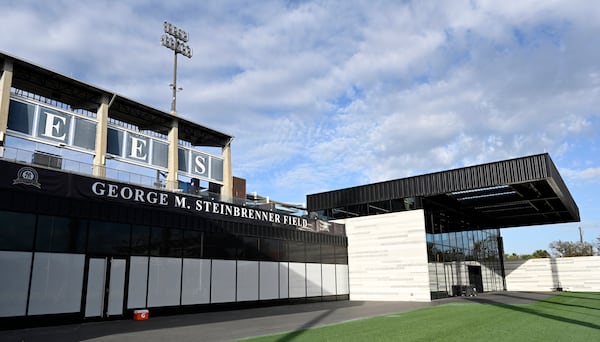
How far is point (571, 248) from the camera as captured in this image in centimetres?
7719

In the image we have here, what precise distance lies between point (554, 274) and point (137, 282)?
4340cm

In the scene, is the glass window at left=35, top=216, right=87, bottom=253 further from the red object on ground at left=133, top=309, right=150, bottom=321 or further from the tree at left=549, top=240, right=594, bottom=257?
the tree at left=549, top=240, right=594, bottom=257

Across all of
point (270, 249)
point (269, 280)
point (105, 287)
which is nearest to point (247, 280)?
point (269, 280)

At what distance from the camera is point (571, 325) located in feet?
45.3

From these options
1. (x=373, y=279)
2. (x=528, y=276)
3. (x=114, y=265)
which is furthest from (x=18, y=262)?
(x=528, y=276)

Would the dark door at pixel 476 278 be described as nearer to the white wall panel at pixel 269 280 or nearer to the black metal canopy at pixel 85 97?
the white wall panel at pixel 269 280

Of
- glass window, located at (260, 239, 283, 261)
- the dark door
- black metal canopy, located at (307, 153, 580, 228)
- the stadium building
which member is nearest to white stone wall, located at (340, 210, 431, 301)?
the stadium building

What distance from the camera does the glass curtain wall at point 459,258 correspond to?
1211 inches

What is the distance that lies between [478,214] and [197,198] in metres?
29.4

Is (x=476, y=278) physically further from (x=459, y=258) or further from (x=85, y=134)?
(x=85, y=134)

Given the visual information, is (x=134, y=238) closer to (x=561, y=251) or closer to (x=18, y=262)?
(x=18, y=262)

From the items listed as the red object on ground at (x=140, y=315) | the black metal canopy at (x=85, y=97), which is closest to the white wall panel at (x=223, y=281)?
the red object on ground at (x=140, y=315)

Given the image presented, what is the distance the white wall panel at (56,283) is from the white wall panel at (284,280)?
13.0 meters

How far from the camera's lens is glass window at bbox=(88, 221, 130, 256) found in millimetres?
17609
